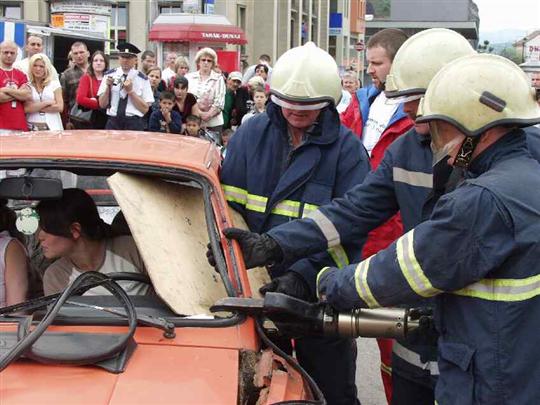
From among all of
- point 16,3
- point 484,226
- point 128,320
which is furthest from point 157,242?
point 16,3

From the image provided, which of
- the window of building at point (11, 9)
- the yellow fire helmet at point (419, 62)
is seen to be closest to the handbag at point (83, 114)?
the yellow fire helmet at point (419, 62)

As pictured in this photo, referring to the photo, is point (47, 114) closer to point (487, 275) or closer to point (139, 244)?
point (139, 244)

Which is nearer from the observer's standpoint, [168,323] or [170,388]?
[170,388]

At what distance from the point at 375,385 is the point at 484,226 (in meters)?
3.13

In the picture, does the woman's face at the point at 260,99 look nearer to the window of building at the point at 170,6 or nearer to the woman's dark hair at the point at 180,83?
the woman's dark hair at the point at 180,83

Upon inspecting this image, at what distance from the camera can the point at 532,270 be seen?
7.58 ft

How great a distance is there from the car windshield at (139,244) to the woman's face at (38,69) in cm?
553

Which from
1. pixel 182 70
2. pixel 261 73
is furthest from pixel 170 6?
pixel 182 70

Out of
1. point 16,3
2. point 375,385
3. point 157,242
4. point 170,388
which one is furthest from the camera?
point 16,3

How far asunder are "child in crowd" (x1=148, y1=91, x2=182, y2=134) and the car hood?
303 inches

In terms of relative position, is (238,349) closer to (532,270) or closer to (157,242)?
(157,242)

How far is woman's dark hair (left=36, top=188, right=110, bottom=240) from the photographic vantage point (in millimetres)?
3338

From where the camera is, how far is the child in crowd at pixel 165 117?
10.0m

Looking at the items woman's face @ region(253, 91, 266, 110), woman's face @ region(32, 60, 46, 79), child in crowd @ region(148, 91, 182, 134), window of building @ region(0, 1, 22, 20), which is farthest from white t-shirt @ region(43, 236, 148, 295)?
window of building @ region(0, 1, 22, 20)
